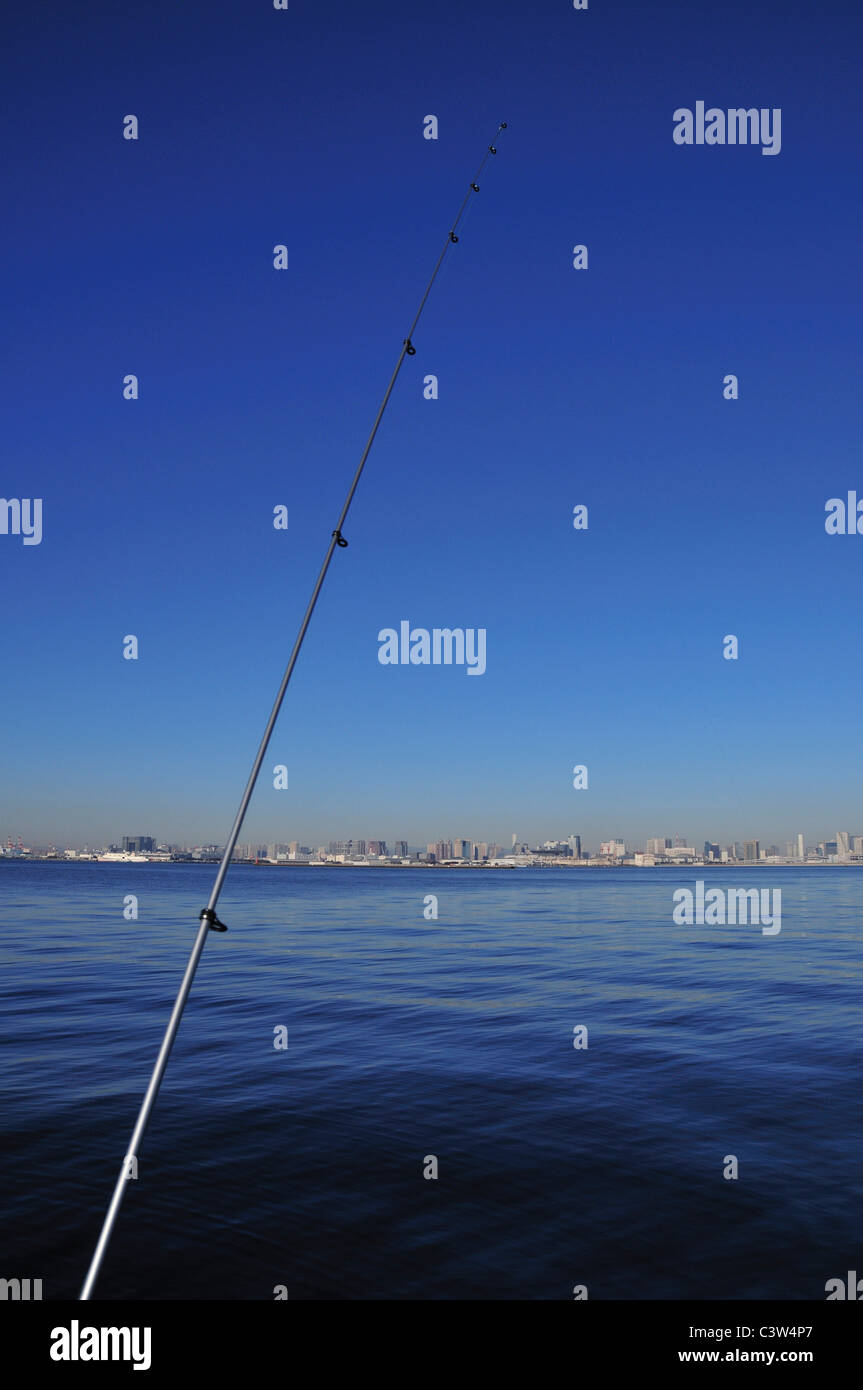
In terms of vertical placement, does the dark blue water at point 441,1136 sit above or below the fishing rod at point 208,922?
below

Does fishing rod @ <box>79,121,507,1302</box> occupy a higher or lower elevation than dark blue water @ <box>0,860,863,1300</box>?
higher

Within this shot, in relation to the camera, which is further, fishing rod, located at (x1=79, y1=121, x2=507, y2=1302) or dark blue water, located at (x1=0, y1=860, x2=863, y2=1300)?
dark blue water, located at (x1=0, y1=860, x2=863, y2=1300)

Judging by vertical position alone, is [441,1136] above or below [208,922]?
below

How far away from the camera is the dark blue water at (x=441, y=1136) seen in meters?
6.20

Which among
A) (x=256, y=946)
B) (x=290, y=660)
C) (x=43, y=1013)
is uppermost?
(x=290, y=660)

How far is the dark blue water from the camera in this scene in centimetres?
620

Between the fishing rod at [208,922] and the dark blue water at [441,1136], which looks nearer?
the fishing rod at [208,922]

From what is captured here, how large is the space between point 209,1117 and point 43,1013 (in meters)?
8.21

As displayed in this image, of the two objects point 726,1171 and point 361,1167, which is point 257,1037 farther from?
point 726,1171

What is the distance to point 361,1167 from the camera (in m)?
8.09

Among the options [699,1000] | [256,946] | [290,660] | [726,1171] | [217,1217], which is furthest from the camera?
[256,946]

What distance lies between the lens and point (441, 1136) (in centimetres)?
901
